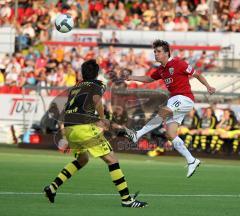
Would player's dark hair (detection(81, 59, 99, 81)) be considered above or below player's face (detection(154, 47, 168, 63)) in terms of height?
above

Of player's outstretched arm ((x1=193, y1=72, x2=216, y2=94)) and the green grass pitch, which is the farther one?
player's outstretched arm ((x1=193, y1=72, x2=216, y2=94))

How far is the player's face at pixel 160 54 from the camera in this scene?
17.2 m

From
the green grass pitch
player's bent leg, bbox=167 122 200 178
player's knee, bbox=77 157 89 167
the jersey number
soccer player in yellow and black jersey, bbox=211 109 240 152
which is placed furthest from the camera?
soccer player in yellow and black jersey, bbox=211 109 240 152

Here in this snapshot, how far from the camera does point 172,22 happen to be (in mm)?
35031

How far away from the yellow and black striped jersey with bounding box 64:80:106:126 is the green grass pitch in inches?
45.3

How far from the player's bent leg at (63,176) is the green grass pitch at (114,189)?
0.14 metres

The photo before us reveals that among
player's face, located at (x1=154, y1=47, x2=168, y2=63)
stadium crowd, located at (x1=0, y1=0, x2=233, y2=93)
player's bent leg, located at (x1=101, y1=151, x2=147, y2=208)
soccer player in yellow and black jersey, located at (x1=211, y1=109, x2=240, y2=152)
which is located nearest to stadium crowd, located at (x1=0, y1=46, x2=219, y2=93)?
stadium crowd, located at (x1=0, y1=0, x2=233, y2=93)

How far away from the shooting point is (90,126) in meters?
13.2

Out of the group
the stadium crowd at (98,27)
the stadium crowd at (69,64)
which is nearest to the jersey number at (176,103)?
the stadium crowd at (98,27)

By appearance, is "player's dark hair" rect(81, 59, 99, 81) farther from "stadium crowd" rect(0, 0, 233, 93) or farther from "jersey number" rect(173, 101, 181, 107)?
"stadium crowd" rect(0, 0, 233, 93)

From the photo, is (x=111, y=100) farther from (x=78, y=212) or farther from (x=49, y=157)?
(x=78, y=212)

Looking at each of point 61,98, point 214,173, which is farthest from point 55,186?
point 61,98

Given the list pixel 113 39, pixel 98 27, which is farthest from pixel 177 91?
pixel 98 27

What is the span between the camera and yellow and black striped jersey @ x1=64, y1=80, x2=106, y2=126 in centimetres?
1305
